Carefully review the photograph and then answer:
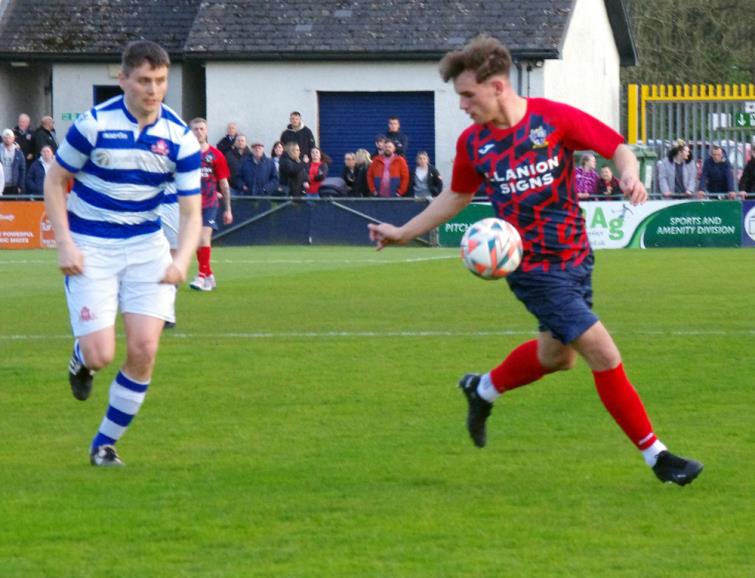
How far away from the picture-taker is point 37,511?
702cm

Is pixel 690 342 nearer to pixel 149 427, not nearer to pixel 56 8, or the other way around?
pixel 149 427

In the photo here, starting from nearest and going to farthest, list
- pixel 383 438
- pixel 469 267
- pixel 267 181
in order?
1. pixel 469 267
2. pixel 383 438
3. pixel 267 181

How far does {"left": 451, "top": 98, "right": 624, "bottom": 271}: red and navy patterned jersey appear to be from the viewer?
7.36m

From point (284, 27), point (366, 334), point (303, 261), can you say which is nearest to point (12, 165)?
point (303, 261)

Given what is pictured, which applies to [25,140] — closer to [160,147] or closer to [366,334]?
[366,334]

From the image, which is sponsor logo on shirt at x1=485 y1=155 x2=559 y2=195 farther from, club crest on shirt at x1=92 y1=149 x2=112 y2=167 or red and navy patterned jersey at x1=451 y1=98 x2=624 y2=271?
club crest on shirt at x1=92 y1=149 x2=112 y2=167

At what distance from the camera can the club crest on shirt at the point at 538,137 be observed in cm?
733

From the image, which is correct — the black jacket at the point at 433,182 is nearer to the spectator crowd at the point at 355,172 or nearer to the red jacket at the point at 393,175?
the spectator crowd at the point at 355,172

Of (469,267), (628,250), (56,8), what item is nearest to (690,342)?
(469,267)

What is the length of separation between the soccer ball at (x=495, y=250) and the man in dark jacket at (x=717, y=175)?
21992 millimetres

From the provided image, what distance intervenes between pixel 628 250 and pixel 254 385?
17.0 metres

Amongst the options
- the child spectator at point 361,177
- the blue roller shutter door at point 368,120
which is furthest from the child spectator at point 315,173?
the blue roller shutter door at point 368,120

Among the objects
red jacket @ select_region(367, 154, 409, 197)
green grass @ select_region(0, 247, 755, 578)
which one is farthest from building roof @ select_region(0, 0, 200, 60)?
green grass @ select_region(0, 247, 755, 578)

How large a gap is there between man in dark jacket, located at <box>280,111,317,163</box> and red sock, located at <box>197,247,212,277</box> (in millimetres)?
11809
